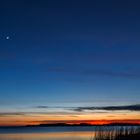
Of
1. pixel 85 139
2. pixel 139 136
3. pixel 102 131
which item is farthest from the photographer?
pixel 85 139

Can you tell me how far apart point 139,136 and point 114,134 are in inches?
112

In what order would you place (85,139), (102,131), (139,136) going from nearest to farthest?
(139,136) → (102,131) → (85,139)

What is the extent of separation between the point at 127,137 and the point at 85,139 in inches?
1099

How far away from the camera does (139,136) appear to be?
97.2ft

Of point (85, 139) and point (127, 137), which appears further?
point (85, 139)

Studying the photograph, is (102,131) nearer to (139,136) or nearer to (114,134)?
(114,134)


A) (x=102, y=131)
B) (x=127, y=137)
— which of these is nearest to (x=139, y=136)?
(x=127, y=137)

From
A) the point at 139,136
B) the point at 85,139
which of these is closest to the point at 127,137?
the point at 139,136

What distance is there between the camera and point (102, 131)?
31.8 meters

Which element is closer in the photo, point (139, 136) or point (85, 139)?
point (139, 136)

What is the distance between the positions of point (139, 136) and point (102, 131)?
3533mm

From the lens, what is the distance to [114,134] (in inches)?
1254

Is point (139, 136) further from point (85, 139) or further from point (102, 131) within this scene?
point (85, 139)

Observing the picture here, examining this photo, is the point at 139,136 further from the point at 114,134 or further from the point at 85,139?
the point at 85,139
